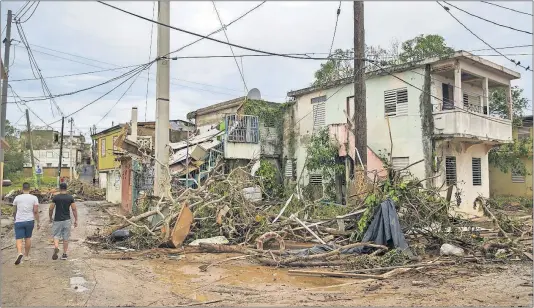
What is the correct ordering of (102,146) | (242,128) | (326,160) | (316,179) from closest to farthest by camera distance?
(326,160), (242,128), (316,179), (102,146)

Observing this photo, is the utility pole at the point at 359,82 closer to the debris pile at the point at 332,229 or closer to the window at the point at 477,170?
the debris pile at the point at 332,229

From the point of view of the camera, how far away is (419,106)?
679 inches

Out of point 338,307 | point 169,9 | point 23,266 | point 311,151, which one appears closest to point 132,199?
point 311,151

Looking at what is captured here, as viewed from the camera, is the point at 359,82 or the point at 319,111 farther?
the point at 319,111

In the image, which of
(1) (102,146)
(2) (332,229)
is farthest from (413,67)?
(1) (102,146)

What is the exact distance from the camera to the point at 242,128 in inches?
794

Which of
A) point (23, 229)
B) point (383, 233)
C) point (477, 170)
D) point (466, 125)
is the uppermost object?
point (466, 125)

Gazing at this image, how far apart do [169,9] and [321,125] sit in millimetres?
10492

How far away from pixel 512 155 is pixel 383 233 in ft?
57.4

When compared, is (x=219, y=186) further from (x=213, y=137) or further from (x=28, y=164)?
(x=28, y=164)

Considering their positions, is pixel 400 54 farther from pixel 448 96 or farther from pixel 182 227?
pixel 182 227

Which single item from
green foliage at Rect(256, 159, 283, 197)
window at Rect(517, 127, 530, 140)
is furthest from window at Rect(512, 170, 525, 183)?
green foliage at Rect(256, 159, 283, 197)

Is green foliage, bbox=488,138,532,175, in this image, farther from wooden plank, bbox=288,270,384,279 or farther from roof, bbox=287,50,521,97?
wooden plank, bbox=288,270,384,279

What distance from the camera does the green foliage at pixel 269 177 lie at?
67.8 ft
